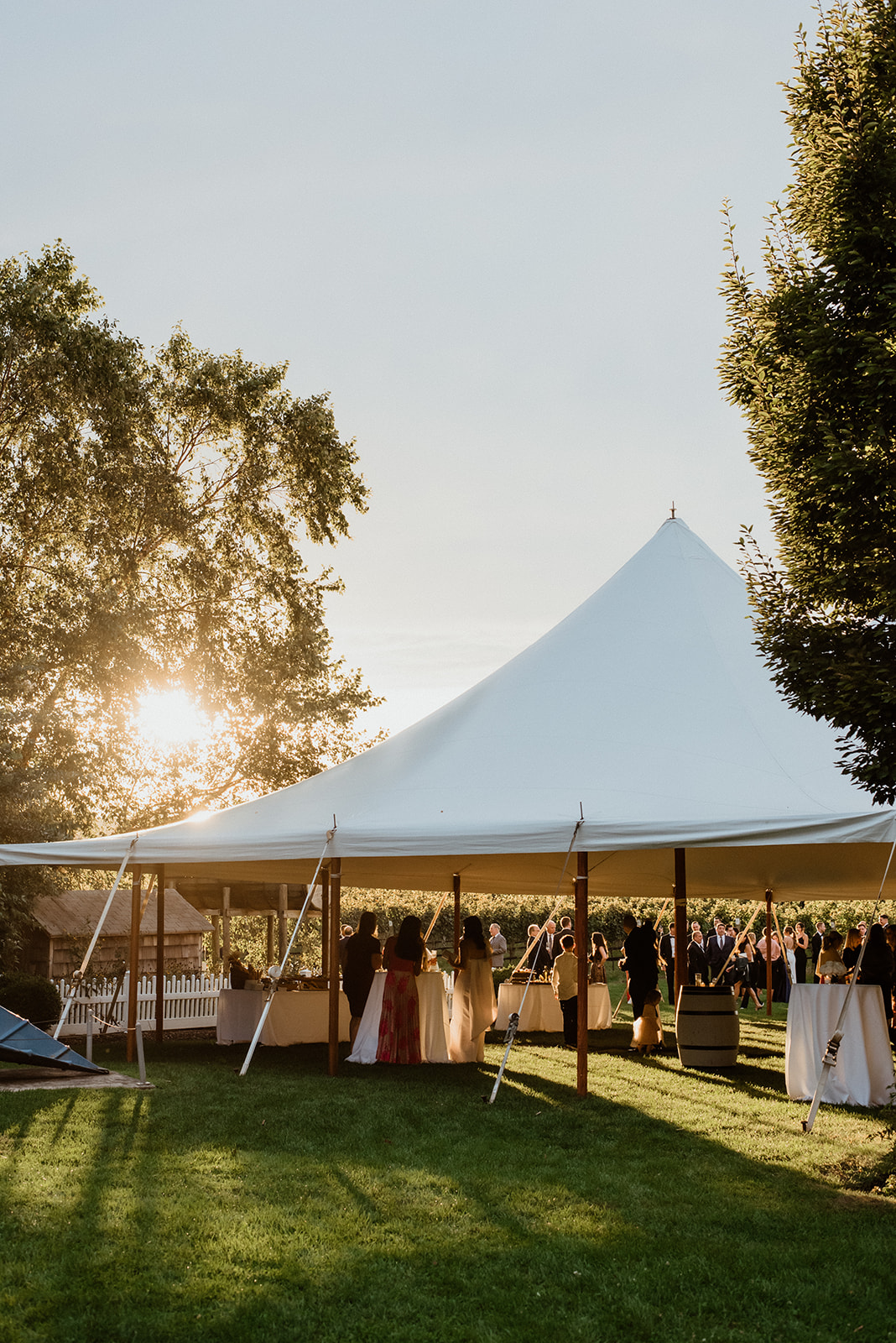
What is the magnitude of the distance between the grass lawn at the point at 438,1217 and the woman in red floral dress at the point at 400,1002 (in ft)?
Answer: 7.07

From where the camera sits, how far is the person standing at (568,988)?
41.3 ft

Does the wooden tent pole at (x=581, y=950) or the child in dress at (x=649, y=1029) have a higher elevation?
the wooden tent pole at (x=581, y=950)

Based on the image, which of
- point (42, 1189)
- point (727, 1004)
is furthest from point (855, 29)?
point (727, 1004)

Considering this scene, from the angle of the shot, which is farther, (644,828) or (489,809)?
(489,809)

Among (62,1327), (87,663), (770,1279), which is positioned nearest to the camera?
(62,1327)

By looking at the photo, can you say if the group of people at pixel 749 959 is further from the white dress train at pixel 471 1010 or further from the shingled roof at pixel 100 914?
the shingled roof at pixel 100 914

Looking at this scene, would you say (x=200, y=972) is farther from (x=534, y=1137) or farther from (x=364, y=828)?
(x=534, y=1137)

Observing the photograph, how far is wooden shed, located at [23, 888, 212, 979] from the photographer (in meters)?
17.8

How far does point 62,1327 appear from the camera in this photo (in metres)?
4.08

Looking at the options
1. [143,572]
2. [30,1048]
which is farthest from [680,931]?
[143,572]

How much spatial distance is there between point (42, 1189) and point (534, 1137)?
3.13 metres

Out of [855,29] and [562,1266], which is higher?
[855,29]

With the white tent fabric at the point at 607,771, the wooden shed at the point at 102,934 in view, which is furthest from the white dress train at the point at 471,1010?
the wooden shed at the point at 102,934

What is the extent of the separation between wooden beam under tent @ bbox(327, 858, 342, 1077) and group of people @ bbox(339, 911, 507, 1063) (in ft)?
2.64
